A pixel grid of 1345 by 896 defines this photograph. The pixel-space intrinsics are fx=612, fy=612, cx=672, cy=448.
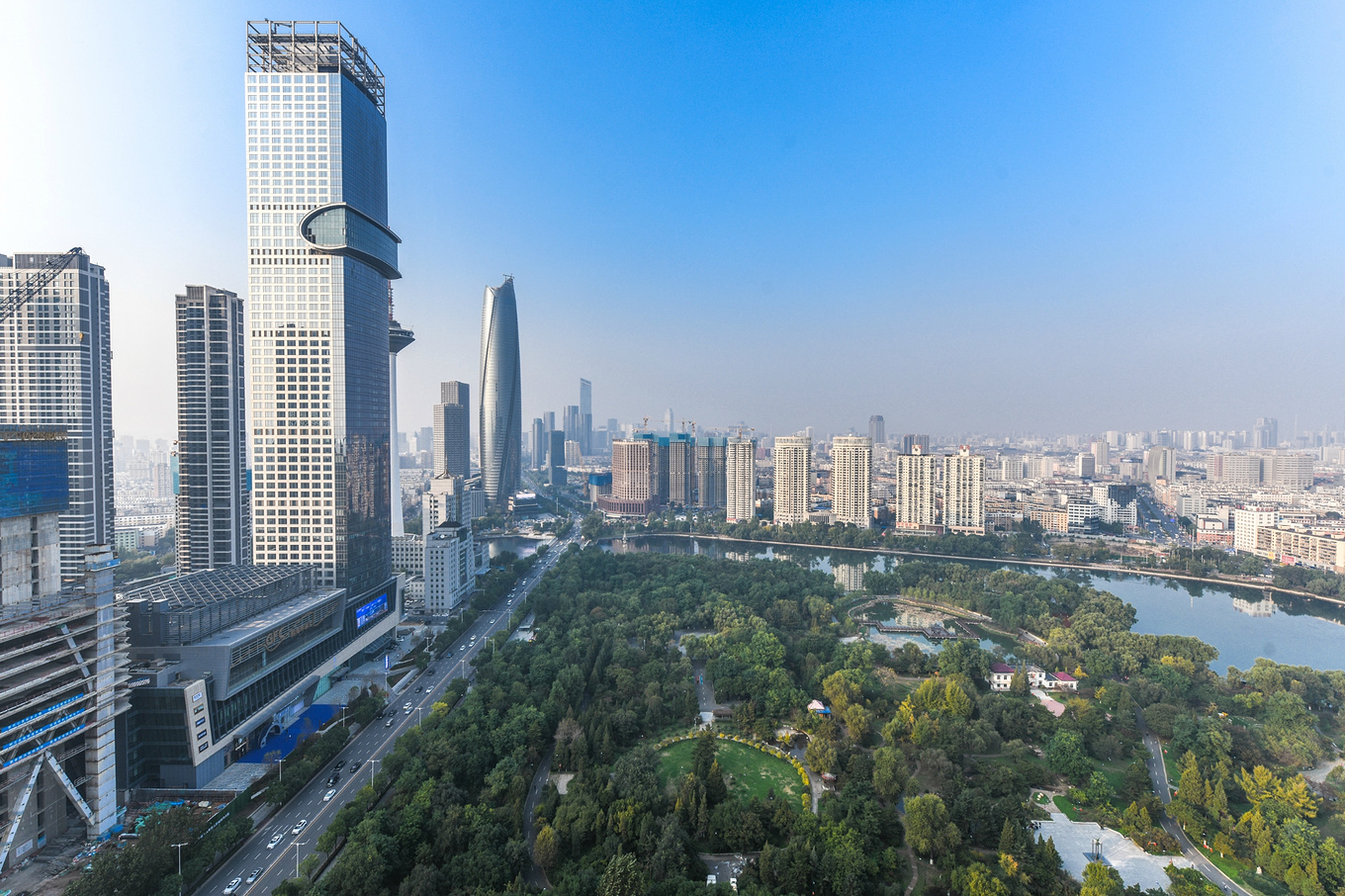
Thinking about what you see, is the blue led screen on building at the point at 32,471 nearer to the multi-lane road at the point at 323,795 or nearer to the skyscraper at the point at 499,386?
the multi-lane road at the point at 323,795

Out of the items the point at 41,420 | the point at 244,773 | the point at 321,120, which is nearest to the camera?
the point at 244,773

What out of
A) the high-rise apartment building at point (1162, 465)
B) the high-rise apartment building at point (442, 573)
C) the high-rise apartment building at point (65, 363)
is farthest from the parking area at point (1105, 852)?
the high-rise apartment building at point (1162, 465)

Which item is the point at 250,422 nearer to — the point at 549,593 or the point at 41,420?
the point at 41,420

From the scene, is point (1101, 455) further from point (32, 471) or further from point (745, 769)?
point (32, 471)

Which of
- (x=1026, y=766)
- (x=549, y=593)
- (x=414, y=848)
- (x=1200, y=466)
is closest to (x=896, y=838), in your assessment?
(x=1026, y=766)

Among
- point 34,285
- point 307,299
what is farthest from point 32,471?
point 34,285
